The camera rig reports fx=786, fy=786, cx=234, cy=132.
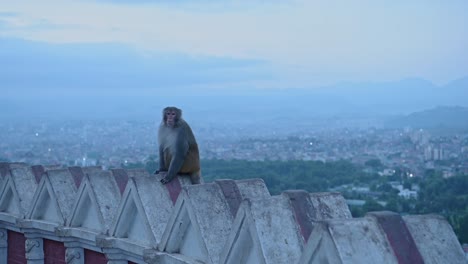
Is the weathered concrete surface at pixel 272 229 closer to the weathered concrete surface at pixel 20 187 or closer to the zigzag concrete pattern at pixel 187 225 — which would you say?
the zigzag concrete pattern at pixel 187 225

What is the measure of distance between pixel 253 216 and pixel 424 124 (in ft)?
392

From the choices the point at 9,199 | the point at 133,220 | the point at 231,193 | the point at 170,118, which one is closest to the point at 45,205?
the point at 9,199

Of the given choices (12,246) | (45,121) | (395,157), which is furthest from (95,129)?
(12,246)

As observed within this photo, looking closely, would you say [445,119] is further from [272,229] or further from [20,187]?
[272,229]

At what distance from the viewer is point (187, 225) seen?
498 centimetres

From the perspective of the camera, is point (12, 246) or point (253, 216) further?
point (12, 246)

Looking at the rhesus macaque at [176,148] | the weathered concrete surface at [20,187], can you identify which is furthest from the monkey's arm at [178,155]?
the weathered concrete surface at [20,187]

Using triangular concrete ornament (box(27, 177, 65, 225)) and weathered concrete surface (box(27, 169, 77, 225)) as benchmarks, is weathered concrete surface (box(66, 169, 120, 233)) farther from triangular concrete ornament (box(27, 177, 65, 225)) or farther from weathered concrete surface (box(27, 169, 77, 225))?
triangular concrete ornament (box(27, 177, 65, 225))

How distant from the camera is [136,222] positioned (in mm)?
5723

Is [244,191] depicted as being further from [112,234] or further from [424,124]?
[424,124]

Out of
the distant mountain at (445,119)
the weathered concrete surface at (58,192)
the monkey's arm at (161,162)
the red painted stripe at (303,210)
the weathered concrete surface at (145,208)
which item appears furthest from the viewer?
the distant mountain at (445,119)

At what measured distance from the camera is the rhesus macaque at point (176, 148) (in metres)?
6.42

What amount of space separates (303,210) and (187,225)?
943 millimetres

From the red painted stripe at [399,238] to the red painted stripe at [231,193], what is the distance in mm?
1458
